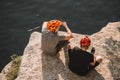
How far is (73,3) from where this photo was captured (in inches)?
717

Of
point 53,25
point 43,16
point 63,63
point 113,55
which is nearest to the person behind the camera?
point 53,25

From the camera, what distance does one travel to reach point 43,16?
1747 centimetres

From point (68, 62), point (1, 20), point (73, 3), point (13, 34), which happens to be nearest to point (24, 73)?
point (68, 62)

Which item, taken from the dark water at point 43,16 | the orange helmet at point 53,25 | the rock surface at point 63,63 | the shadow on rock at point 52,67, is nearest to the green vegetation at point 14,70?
the rock surface at point 63,63

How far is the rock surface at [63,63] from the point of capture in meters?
11.3

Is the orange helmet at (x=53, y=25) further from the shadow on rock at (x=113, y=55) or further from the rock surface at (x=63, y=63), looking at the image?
the shadow on rock at (x=113, y=55)

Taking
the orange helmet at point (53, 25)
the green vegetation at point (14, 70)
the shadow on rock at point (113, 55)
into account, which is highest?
the orange helmet at point (53, 25)

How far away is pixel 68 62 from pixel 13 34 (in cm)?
617

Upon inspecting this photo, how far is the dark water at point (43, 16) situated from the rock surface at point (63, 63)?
3410mm

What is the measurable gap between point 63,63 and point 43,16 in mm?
6377

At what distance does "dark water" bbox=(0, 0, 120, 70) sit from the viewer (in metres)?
16.5

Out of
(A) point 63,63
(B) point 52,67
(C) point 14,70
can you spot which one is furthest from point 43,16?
(B) point 52,67

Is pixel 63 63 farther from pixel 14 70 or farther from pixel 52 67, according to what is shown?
pixel 14 70

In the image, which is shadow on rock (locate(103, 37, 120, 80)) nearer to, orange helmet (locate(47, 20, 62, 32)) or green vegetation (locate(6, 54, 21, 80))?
orange helmet (locate(47, 20, 62, 32))
